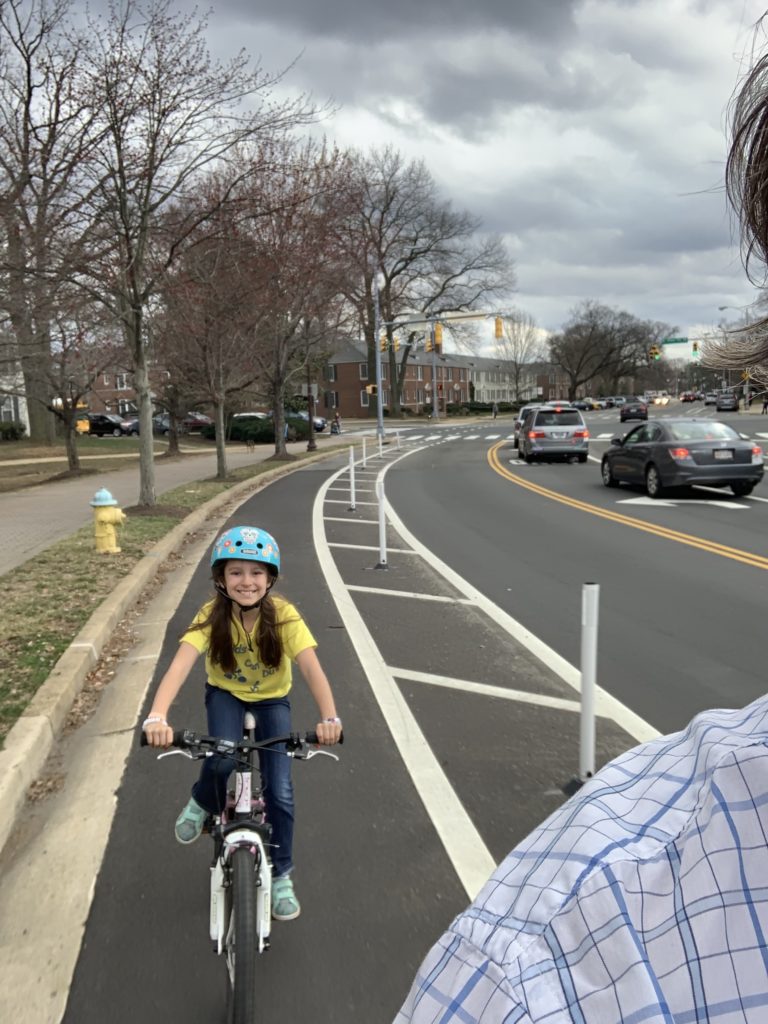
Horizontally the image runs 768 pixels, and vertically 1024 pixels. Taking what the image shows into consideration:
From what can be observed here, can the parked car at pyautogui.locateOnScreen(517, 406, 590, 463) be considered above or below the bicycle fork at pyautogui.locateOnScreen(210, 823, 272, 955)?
above

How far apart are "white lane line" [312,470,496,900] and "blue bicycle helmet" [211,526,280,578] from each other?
1.36 metres

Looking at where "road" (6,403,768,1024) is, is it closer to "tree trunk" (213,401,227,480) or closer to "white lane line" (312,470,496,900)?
"white lane line" (312,470,496,900)

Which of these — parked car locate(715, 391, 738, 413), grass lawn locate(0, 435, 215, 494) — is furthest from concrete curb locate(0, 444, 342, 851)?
grass lawn locate(0, 435, 215, 494)

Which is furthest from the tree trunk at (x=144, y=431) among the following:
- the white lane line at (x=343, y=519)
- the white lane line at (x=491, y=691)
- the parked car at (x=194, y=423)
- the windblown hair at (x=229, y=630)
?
the parked car at (x=194, y=423)

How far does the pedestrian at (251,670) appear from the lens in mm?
2885

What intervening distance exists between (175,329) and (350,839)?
60.3 feet

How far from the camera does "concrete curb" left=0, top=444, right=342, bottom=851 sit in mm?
3742

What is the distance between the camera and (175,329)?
19891 mm

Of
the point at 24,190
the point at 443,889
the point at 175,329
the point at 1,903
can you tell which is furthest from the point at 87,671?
the point at 175,329

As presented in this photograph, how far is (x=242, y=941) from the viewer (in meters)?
2.33

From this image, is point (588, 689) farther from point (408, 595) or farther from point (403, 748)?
point (408, 595)

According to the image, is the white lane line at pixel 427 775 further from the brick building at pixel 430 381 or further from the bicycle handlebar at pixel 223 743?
the brick building at pixel 430 381

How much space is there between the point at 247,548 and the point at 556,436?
23854 millimetres

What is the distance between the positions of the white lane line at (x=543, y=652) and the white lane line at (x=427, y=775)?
118cm
